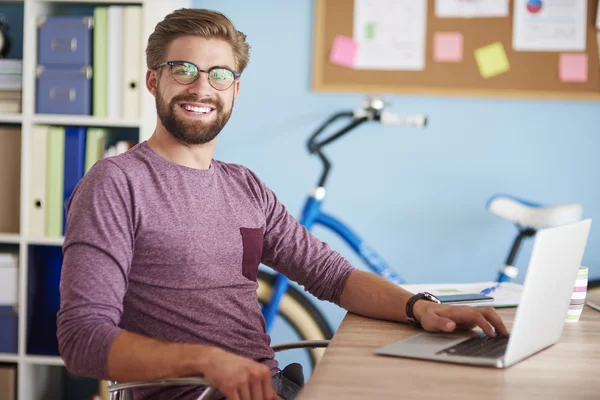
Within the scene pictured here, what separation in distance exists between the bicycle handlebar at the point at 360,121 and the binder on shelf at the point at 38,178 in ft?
2.97

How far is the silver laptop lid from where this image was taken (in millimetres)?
1053

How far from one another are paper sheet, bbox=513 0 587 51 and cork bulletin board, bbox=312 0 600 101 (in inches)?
1.0

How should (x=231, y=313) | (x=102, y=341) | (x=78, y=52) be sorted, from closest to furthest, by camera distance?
(x=102, y=341)
(x=231, y=313)
(x=78, y=52)

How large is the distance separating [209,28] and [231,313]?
0.59m

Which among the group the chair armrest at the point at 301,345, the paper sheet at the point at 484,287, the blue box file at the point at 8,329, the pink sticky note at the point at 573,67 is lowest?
the blue box file at the point at 8,329

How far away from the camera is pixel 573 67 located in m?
2.71

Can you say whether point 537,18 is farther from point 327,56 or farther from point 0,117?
point 0,117

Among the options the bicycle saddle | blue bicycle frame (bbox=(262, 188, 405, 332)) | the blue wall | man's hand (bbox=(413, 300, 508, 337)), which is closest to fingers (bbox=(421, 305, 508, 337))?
man's hand (bbox=(413, 300, 508, 337))

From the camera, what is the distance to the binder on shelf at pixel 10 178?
2.62 metres

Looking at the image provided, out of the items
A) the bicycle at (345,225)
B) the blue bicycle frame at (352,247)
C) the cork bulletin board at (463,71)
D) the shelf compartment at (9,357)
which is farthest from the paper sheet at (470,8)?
the shelf compartment at (9,357)

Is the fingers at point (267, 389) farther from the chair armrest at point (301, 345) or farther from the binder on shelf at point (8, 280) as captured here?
the binder on shelf at point (8, 280)

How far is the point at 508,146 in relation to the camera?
277 cm

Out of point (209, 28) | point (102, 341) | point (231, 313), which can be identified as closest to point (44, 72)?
point (209, 28)

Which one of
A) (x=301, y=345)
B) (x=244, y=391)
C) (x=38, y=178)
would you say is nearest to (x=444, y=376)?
(x=244, y=391)
